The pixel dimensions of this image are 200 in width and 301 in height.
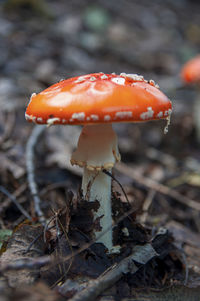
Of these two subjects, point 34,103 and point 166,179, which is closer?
point 34,103

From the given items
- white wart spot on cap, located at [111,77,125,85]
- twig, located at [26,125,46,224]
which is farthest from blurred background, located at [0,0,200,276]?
white wart spot on cap, located at [111,77,125,85]

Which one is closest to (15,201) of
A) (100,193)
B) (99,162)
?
(100,193)

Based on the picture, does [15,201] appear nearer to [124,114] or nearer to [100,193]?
[100,193]

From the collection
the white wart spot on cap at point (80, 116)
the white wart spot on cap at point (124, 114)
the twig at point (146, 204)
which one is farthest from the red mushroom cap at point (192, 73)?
the white wart spot on cap at point (80, 116)

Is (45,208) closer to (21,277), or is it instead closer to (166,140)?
(21,277)

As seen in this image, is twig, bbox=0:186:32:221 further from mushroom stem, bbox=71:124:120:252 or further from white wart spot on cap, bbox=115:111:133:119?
white wart spot on cap, bbox=115:111:133:119

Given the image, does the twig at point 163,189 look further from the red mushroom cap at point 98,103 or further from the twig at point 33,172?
the red mushroom cap at point 98,103

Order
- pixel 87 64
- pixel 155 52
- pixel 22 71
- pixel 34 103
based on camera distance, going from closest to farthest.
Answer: pixel 34 103 → pixel 22 71 → pixel 87 64 → pixel 155 52

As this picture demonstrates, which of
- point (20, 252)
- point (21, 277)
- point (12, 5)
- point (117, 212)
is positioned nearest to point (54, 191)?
point (117, 212)
